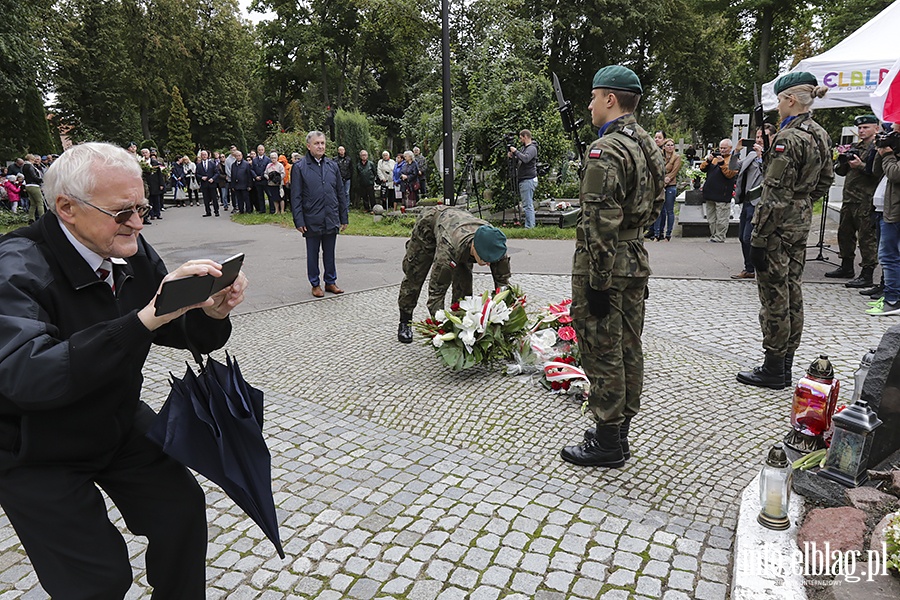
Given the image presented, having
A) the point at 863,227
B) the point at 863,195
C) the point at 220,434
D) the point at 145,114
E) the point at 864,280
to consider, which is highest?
the point at 145,114

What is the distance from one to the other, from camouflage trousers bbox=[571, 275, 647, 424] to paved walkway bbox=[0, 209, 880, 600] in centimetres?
47

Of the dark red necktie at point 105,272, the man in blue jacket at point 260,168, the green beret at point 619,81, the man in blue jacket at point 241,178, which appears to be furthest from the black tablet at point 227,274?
the man in blue jacket at point 241,178

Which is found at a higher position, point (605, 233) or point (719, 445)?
point (605, 233)

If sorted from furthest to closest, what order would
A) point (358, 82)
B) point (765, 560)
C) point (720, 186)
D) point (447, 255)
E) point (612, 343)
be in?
point (358, 82)
point (720, 186)
point (447, 255)
point (612, 343)
point (765, 560)

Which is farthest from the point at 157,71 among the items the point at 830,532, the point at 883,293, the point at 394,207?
the point at 830,532

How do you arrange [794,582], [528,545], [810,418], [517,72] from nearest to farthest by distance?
1. [794,582]
2. [528,545]
3. [810,418]
4. [517,72]

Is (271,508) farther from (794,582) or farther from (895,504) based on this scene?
(895,504)

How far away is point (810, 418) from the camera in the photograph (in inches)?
136

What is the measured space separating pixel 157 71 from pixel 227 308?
4332 centimetres

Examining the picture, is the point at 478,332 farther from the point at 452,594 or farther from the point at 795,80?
the point at 795,80

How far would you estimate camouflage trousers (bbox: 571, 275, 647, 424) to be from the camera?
3.83m

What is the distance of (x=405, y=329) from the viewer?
673 cm

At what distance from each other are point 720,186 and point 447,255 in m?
8.48

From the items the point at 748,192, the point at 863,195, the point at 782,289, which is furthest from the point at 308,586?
the point at 863,195
